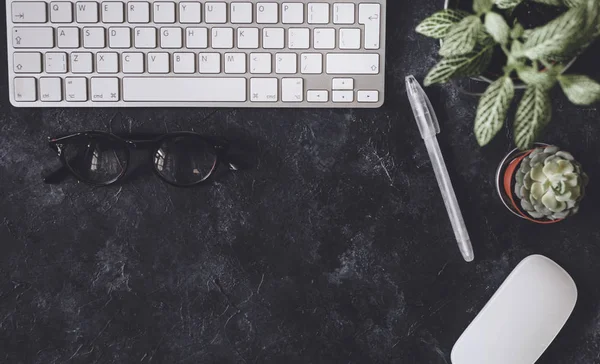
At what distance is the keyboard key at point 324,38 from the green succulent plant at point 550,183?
1.00 feet

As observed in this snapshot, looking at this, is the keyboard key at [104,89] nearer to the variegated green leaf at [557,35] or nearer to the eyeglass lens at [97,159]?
the eyeglass lens at [97,159]

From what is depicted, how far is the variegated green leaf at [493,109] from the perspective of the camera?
0.61 meters

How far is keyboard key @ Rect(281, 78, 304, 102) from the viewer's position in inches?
32.3

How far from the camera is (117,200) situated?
0.87 meters

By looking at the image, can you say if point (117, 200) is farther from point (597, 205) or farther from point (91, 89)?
point (597, 205)

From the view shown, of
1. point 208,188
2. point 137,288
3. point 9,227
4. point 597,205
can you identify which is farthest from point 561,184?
point 9,227

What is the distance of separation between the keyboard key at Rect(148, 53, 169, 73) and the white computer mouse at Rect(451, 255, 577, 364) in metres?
0.56

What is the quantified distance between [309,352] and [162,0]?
540 millimetres

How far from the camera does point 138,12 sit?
81 cm

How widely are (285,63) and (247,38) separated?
0.20 feet

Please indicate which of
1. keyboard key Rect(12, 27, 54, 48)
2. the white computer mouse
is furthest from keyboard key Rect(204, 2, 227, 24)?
the white computer mouse

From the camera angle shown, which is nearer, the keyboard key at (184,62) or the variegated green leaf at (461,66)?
the variegated green leaf at (461,66)

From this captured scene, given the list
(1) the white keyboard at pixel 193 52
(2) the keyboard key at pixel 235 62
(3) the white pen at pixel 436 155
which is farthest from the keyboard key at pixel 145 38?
(3) the white pen at pixel 436 155

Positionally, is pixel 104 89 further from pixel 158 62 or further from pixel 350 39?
pixel 350 39
